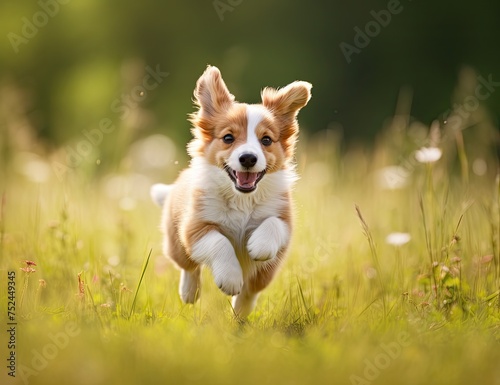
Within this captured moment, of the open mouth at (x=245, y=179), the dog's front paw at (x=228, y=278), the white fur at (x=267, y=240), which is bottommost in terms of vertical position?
the dog's front paw at (x=228, y=278)

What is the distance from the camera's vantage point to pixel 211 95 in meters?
4.03

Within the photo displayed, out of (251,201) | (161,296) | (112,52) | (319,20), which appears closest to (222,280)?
(251,201)

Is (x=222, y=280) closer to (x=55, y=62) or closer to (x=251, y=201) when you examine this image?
(x=251, y=201)

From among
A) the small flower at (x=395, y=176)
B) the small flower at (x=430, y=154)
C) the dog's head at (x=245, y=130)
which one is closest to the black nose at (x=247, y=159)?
the dog's head at (x=245, y=130)

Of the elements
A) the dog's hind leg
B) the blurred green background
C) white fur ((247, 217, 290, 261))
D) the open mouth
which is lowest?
the dog's hind leg

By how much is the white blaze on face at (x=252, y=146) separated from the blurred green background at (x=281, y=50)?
22.9 feet

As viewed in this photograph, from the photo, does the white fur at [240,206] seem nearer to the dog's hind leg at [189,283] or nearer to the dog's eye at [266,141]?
the dog's eye at [266,141]

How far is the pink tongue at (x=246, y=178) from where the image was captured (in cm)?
369

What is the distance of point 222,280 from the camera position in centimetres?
352

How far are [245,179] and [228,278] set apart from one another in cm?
50

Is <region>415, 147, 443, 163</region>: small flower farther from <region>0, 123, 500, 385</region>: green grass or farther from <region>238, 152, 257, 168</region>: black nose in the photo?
<region>238, 152, 257, 168</region>: black nose

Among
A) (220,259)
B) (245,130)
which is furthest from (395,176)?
(220,259)

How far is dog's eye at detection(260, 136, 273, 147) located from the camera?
12.6 feet

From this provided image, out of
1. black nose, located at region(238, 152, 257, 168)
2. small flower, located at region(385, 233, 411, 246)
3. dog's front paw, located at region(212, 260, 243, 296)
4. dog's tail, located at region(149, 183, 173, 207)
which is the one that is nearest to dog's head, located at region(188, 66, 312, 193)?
black nose, located at region(238, 152, 257, 168)
